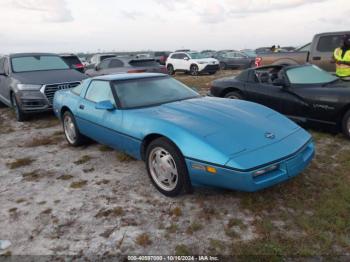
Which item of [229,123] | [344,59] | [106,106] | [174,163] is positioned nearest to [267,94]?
[344,59]

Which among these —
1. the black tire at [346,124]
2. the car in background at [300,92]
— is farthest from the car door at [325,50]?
the black tire at [346,124]

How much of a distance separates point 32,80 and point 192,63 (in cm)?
1362

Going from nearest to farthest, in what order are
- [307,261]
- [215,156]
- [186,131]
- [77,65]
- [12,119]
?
[307,261] < [215,156] < [186,131] < [12,119] < [77,65]

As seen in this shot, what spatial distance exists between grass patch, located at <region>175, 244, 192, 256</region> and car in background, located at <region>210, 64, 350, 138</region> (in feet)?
12.1

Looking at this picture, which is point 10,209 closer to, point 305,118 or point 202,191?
point 202,191

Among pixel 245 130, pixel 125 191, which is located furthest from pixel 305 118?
pixel 125 191

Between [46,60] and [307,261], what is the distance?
26.8 ft

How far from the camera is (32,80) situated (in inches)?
294

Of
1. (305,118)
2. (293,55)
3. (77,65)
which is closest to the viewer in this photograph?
(305,118)

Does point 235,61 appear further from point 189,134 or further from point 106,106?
point 189,134

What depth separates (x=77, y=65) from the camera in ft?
46.1

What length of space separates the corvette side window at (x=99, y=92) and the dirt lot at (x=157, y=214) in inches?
38.1

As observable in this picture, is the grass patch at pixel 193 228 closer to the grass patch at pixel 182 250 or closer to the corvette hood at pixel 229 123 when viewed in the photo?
the grass patch at pixel 182 250

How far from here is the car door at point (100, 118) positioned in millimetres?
4168
